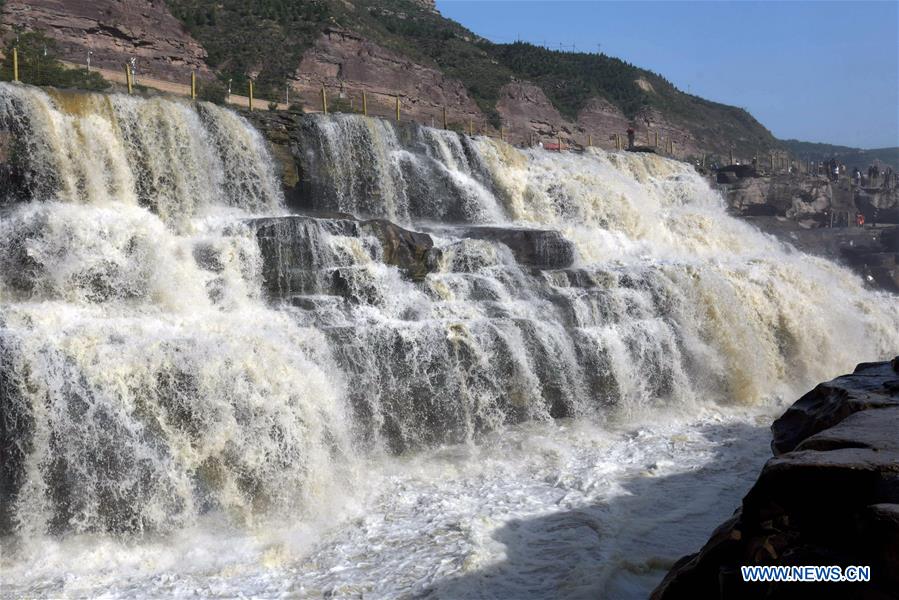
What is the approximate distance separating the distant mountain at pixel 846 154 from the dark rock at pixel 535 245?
9391 cm

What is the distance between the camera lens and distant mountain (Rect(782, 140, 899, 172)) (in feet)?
369

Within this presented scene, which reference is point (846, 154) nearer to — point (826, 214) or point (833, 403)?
point (826, 214)

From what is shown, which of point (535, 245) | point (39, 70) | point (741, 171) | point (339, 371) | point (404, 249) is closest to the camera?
point (339, 371)

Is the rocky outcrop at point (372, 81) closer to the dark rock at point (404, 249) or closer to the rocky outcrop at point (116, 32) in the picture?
the rocky outcrop at point (116, 32)

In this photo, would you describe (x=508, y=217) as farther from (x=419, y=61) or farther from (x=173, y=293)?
(x=419, y=61)

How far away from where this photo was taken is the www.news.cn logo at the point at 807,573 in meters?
3.58

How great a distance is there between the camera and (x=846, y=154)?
138m

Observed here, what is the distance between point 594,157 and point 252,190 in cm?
1310

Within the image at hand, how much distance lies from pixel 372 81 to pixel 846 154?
127612 millimetres

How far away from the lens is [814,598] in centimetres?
364

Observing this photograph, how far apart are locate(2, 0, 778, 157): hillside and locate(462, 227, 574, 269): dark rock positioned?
1791 centimetres

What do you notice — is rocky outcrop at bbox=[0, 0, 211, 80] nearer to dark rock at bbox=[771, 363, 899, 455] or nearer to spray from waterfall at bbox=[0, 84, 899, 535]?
spray from waterfall at bbox=[0, 84, 899, 535]

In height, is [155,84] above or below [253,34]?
below

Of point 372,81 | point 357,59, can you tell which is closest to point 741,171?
point 372,81
